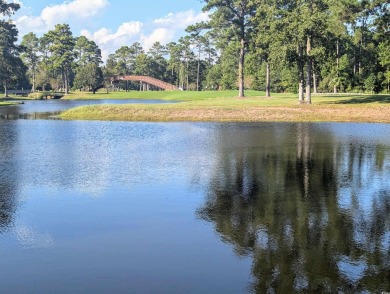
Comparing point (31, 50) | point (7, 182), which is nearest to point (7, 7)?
point (31, 50)

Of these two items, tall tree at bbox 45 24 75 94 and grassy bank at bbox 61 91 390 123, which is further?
tall tree at bbox 45 24 75 94

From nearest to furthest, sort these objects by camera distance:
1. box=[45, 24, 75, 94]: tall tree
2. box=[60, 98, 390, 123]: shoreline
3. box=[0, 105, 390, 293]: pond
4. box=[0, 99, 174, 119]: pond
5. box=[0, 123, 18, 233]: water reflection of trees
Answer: box=[0, 105, 390, 293]: pond, box=[0, 123, 18, 233]: water reflection of trees, box=[60, 98, 390, 123]: shoreline, box=[0, 99, 174, 119]: pond, box=[45, 24, 75, 94]: tall tree

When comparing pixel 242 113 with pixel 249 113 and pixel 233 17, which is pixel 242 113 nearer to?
pixel 249 113

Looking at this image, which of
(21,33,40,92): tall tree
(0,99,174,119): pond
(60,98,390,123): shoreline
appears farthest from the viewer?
(21,33,40,92): tall tree

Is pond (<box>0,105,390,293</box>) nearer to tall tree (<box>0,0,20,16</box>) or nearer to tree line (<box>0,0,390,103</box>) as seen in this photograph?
tree line (<box>0,0,390,103</box>)

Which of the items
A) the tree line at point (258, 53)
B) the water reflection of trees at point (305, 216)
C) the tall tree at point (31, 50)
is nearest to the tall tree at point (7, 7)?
the tree line at point (258, 53)

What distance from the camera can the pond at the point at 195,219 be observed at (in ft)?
31.3

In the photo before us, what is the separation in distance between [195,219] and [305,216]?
3.34 metres

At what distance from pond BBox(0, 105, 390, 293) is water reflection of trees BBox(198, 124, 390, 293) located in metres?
0.05

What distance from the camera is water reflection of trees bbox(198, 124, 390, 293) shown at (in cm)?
961

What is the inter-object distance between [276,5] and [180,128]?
2958 cm

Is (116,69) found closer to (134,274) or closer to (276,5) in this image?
(276,5)

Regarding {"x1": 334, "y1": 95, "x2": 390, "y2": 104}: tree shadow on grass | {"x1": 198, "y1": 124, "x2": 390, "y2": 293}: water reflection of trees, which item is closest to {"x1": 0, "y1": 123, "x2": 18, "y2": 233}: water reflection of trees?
{"x1": 198, "y1": 124, "x2": 390, "y2": 293}: water reflection of trees

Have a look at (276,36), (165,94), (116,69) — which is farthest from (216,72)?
(276,36)
